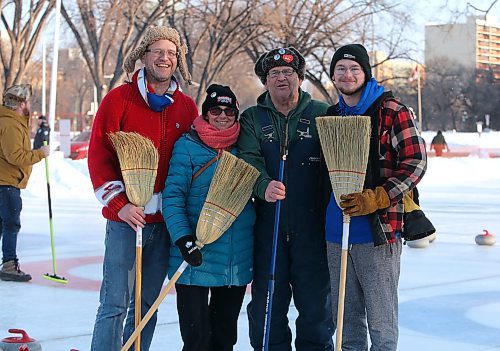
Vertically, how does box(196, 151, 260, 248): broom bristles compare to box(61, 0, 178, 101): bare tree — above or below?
below

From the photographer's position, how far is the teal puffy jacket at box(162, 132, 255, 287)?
3906 mm

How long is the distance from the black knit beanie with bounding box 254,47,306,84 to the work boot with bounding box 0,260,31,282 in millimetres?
3879

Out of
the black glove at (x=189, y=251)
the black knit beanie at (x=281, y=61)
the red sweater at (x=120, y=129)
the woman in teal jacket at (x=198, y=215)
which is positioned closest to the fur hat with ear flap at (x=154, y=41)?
the red sweater at (x=120, y=129)

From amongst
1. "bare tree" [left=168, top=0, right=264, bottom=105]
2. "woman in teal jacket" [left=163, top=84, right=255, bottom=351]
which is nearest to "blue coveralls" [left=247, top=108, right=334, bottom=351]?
"woman in teal jacket" [left=163, top=84, right=255, bottom=351]

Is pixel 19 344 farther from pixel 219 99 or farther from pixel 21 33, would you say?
pixel 21 33

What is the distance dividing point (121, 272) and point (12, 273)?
11.5 ft

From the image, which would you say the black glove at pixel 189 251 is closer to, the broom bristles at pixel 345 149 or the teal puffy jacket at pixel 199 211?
the teal puffy jacket at pixel 199 211

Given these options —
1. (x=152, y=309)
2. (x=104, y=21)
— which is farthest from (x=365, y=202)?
(x=104, y=21)

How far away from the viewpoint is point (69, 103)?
8669 centimetres

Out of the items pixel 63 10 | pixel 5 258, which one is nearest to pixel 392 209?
pixel 5 258

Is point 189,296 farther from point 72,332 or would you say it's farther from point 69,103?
point 69,103

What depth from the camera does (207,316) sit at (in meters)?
4.02

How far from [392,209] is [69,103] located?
8576 cm

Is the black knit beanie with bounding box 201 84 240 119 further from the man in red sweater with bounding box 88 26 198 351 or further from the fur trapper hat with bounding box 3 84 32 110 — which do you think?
the fur trapper hat with bounding box 3 84 32 110
